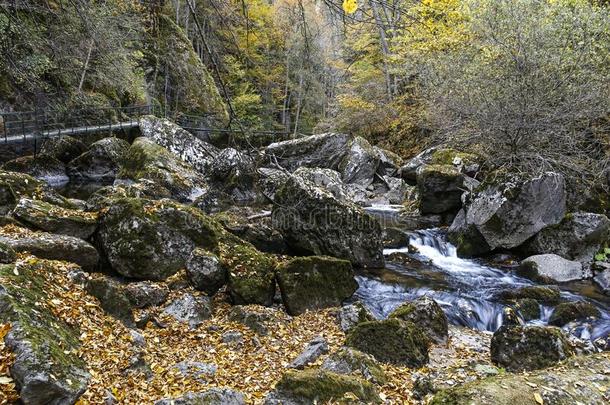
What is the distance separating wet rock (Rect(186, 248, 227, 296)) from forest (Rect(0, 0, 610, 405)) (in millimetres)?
35

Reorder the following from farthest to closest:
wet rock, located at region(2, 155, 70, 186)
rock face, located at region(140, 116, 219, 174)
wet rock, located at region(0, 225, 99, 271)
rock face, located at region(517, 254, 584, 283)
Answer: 1. rock face, located at region(140, 116, 219, 174)
2. wet rock, located at region(2, 155, 70, 186)
3. rock face, located at region(517, 254, 584, 283)
4. wet rock, located at region(0, 225, 99, 271)

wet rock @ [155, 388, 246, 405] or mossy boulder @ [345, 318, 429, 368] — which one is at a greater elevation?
wet rock @ [155, 388, 246, 405]

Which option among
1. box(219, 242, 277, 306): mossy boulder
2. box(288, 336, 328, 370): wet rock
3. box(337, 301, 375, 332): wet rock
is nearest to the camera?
box(288, 336, 328, 370): wet rock

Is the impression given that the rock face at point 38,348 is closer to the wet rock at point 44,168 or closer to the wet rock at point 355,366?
the wet rock at point 355,366

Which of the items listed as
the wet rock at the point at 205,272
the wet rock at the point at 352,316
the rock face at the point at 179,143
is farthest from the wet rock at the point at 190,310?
the rock face at the point at 179,143

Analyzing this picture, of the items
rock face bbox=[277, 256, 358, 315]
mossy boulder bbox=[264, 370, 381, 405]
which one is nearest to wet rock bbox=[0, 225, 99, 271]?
rock face bbox=[277, 256, 358, 315]

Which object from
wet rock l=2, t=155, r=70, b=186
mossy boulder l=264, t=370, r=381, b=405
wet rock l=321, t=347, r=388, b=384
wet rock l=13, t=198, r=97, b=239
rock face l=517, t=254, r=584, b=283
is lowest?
rock face l=517, t=254, r=584, b=283

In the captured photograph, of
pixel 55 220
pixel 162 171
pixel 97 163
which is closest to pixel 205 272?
pixel 55 220

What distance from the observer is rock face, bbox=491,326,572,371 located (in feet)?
18.4

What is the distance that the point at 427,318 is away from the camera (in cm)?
670

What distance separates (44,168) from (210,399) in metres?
16.0

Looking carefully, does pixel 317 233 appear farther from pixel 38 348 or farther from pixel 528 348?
pixel 38 348

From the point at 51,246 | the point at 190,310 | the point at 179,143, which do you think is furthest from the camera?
the point at 179,143

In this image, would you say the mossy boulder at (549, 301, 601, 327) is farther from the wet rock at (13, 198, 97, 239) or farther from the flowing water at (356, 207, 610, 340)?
the wet rock at (13, 198, 97, 239)
